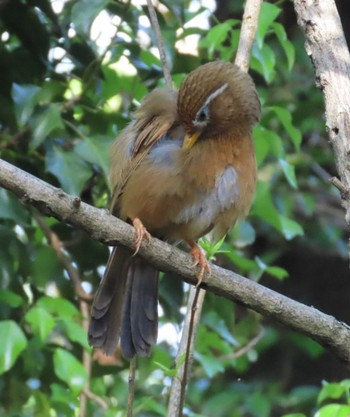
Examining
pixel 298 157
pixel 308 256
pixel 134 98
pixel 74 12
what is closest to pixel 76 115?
pixel 134 98

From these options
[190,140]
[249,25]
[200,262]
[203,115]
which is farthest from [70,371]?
[249,25]

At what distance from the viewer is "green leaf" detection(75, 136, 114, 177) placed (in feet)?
11.5

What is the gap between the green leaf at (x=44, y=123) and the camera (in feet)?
11.2

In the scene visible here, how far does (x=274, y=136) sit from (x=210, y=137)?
16.8 inches

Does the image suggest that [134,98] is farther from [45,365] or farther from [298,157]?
[298,157]

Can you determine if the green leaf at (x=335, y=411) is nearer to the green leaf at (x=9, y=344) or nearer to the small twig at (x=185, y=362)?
the small twig at (x=185, y=362)

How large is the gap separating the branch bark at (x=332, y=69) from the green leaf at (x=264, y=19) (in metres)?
0.65

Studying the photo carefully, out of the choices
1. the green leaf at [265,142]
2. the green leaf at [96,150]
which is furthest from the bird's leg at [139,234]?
the green leaf at [265,142]

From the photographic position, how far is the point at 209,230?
3658mm

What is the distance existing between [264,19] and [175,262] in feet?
3.66

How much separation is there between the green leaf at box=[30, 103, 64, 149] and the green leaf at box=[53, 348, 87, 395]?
0.74 m

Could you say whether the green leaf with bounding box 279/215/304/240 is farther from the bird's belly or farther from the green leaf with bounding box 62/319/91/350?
the green leaf with bounding box 62/319/91/350

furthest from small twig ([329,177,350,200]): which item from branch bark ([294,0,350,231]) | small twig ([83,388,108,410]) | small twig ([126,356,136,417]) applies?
small twig ([83,388,108,410])

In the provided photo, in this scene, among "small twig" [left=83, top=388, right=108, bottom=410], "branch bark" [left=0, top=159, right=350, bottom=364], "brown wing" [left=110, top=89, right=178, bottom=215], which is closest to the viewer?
"branch bark" [left=0, top=159, right=350, bottom=364]
